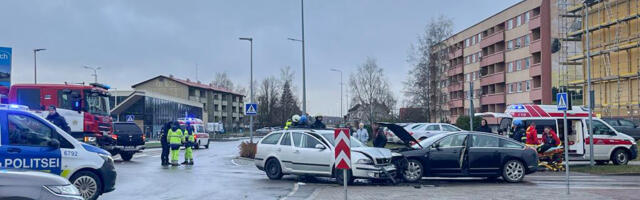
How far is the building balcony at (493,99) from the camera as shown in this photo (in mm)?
70750

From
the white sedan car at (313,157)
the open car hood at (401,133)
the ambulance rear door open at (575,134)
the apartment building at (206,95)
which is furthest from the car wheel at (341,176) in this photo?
the apartment building at (206,95)

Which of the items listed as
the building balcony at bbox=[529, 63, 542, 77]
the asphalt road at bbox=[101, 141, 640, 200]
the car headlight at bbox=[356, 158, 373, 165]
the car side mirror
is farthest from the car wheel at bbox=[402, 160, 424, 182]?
the building balcony at bbox=[529, 63, 542, 77]

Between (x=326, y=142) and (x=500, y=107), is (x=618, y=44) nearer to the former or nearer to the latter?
(x=500, y=107)

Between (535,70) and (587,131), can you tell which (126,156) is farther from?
(535,70)

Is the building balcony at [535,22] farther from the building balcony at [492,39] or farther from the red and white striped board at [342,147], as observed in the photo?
the red and white striped board at [342,147]

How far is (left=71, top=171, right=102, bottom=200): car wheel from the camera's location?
37.5 feet

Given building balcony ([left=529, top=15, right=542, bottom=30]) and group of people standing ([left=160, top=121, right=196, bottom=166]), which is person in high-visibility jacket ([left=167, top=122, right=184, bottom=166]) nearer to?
group of people standing ([left=160, top=121, right=196, bottom=166])

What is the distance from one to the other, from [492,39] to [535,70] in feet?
33.9

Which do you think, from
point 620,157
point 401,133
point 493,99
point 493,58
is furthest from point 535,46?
point 401,133

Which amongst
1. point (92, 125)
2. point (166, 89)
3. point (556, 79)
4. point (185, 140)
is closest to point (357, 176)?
point (185, 140)

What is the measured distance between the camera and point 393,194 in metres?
13.9

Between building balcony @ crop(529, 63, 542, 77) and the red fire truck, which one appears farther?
building balcony @ crop(529, 63, 542, 77)

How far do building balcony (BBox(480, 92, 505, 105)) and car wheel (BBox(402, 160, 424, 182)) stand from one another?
56.9 metres

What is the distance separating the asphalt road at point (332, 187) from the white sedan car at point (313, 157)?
1.09 feet
